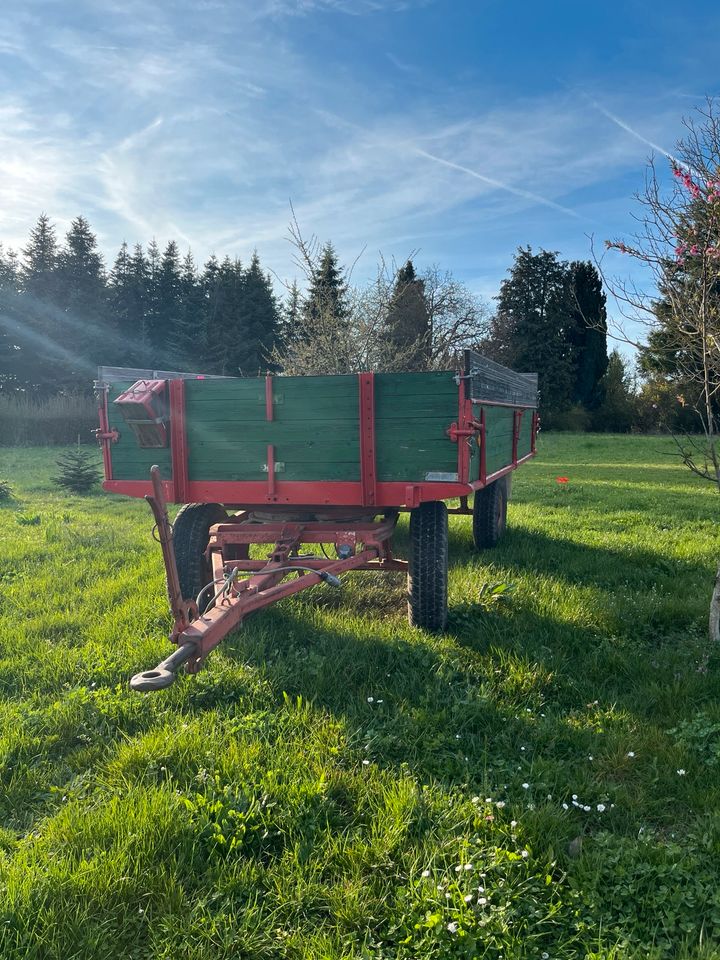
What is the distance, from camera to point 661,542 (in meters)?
6.75

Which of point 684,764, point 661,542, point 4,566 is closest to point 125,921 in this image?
point 684,764

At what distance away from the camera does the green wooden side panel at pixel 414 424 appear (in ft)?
12.4

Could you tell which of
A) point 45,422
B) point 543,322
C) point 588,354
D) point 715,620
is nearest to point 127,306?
point 45,422

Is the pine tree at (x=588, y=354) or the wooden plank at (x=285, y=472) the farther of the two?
the pine tree at (x=588, y=354)

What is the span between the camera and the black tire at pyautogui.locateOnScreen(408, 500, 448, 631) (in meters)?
4.11

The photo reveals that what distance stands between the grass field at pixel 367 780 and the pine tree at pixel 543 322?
2976 cm

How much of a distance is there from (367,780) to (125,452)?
9.64ft

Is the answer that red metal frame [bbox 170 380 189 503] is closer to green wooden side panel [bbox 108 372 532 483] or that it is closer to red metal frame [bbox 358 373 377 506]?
green wooden side panel [bbox 108 372 532 483]

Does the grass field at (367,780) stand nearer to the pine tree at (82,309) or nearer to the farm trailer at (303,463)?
the farm trailer at (303,463)

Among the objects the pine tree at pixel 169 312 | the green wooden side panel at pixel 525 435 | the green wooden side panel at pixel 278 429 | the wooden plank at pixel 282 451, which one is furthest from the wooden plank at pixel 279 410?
the pine tree at pixel 169 312

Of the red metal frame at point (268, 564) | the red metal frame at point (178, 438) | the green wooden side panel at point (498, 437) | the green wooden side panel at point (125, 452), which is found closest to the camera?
the red metal frame at point (268, 564)

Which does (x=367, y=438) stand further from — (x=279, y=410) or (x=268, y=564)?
(x=268, y=564)

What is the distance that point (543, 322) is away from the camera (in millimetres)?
34094

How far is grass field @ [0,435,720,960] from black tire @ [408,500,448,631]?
0.57 ft
